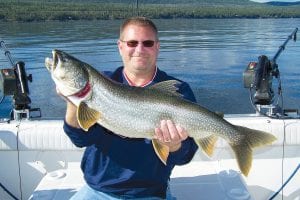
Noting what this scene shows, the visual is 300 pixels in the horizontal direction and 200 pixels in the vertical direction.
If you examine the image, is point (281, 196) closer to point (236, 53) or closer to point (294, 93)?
point (294, 93)

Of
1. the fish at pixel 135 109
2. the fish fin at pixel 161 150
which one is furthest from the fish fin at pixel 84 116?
the fish fin at pixel 161 150

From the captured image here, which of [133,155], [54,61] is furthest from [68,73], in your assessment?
[133,155]

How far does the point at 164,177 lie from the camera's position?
3873 millimetres

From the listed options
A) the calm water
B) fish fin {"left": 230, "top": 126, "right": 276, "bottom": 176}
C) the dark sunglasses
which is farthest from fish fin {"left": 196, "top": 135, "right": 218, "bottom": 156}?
the calm water

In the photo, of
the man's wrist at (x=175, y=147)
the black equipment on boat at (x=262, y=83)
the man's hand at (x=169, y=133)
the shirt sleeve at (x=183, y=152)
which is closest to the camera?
the man's hand at (x=169, y=133)

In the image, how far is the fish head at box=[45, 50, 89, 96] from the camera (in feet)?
10.4

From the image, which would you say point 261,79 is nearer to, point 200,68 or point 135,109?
point 135,109

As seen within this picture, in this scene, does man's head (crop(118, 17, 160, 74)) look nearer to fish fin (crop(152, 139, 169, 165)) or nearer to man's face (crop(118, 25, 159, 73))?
man's face (crop(118, 25, 159, 73))

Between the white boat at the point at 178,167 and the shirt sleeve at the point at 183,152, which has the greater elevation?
the shirt sleeve at the point at 183,152

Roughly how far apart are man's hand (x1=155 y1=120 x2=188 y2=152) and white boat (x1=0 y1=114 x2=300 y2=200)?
4.85 ft

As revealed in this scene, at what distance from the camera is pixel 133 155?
3789 millimetres

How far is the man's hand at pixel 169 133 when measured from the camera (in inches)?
130

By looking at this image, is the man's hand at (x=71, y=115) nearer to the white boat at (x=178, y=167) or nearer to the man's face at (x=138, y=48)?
the man's face at (x=138, y=48)

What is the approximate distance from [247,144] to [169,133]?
0.69m
